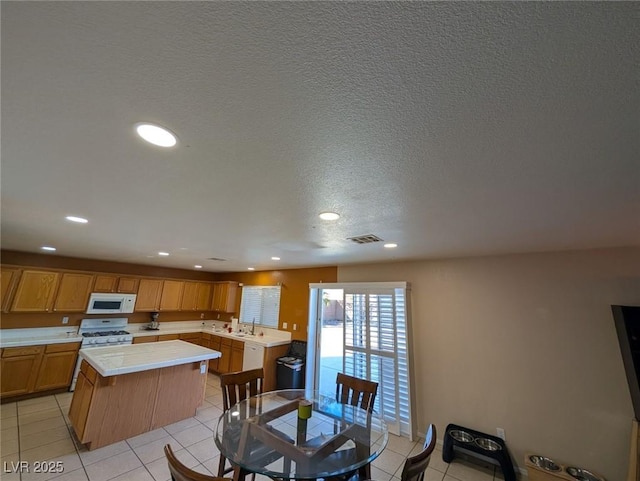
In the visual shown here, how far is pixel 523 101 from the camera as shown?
0.80 meters

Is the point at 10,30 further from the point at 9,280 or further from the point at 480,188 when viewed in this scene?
the point at 9,280

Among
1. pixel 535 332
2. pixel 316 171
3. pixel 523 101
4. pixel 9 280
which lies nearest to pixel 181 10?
pixel 316 171

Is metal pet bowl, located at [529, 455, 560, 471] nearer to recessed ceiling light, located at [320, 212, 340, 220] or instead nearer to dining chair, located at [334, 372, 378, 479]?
dining chair, located at [334, 372, 378, 479]

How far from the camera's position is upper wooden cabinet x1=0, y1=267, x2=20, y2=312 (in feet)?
13.0

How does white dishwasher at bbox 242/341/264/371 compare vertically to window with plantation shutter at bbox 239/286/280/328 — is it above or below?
below

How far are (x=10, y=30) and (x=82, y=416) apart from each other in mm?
3861

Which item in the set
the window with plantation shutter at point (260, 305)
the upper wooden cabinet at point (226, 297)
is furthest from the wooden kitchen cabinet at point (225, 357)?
the upper wooden cabinet at point (226, 297)

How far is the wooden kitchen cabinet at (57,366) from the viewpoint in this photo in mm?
3982

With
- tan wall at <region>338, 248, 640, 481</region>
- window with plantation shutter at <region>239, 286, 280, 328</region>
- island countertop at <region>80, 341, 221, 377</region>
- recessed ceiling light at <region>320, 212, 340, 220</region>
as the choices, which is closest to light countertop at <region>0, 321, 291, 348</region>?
window with plantation shutter at <region>239, 286, 280, 328</region>

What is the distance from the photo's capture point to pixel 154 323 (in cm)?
560

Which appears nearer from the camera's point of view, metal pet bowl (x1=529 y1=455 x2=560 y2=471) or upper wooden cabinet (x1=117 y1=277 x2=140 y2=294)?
metal pet bowl (x1=529 y1=455 x2=560 y2=471)

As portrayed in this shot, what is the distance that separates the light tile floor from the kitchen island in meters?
0.13

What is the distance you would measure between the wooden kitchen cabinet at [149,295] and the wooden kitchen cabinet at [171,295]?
0.29 ft

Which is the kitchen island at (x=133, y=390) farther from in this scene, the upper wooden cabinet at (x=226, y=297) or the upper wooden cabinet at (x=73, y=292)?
the upper wooden cabinet at (x=226, y=297)
